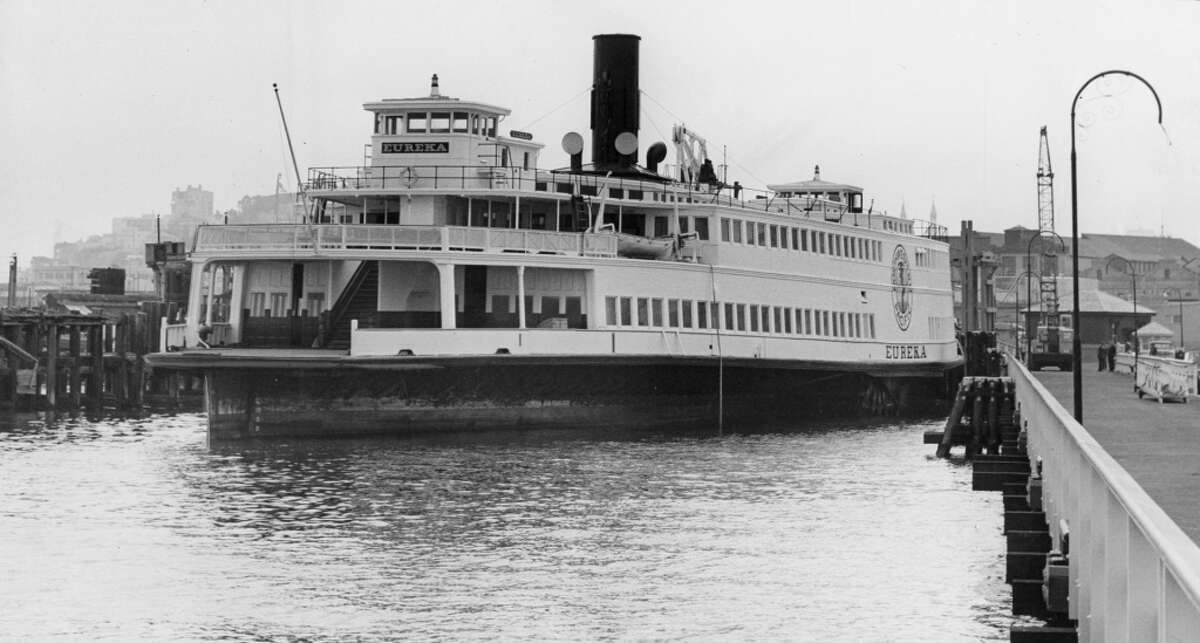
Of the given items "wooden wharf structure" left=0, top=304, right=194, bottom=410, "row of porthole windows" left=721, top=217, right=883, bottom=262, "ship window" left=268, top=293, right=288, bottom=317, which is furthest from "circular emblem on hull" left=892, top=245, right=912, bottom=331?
"wooden wharf structure" left=0, top=304, right=194, bottom=410

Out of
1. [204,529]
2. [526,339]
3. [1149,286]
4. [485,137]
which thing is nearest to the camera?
[204,529]

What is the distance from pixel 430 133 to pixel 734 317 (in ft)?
32.7

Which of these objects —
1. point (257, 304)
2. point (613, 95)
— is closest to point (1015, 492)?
point (257, 304)

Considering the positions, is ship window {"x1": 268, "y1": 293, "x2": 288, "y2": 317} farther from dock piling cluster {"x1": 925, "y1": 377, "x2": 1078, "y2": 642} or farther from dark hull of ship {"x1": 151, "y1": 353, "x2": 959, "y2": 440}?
dock piling cluster {"x1": 925, "y1": 377, "x2": 1078, "y2": 642}

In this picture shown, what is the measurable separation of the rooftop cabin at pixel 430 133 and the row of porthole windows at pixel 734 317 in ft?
16.4

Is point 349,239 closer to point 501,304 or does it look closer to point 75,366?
point 501,304

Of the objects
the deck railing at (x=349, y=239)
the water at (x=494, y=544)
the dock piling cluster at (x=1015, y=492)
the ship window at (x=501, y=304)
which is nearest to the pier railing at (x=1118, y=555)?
the dock piling cluster at (x=1015, y=492)

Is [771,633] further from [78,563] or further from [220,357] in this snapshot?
[220,357]

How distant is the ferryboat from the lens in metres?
36.8

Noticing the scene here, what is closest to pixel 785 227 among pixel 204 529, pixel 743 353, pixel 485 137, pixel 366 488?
pixel 743 353

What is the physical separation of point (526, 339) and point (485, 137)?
6198mm

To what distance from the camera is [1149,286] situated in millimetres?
176500

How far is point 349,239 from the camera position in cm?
3819

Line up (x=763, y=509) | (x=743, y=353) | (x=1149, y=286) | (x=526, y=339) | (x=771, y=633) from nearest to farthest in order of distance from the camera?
(x=771, y=633) → (x=763, y=509) → (x=526, y=339) → (x=743, y=353) → (x=1149, y=286)
